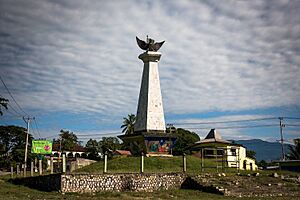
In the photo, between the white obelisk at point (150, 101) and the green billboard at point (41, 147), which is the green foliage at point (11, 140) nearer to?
the green billboard at point (41, 147)

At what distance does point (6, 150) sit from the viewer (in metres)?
68.4

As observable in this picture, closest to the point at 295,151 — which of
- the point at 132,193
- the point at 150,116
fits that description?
the point at 150,116

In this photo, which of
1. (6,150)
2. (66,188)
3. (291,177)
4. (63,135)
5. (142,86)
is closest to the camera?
(66,188)

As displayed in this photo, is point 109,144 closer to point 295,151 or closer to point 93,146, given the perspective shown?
point 93,146

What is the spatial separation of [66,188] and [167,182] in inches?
249

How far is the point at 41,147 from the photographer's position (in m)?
42.1

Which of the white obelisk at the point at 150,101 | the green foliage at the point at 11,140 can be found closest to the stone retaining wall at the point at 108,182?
the white obelisk at the point at 150,101

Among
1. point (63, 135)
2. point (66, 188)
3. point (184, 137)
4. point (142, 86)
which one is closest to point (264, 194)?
point (66, 188)

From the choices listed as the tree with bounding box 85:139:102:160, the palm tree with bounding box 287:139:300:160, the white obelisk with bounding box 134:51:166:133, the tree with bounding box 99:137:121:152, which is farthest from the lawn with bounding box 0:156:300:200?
the tree with bounding box 85:139:102:160

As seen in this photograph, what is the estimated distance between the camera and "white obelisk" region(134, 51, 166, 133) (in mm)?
34062

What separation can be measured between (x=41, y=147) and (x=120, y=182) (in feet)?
74.7

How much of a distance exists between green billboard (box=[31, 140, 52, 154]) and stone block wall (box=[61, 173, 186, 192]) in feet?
72.1

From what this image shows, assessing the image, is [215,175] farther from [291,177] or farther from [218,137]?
[218,137]

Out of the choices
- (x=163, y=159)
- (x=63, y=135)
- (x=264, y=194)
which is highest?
(x=63, y=135)
